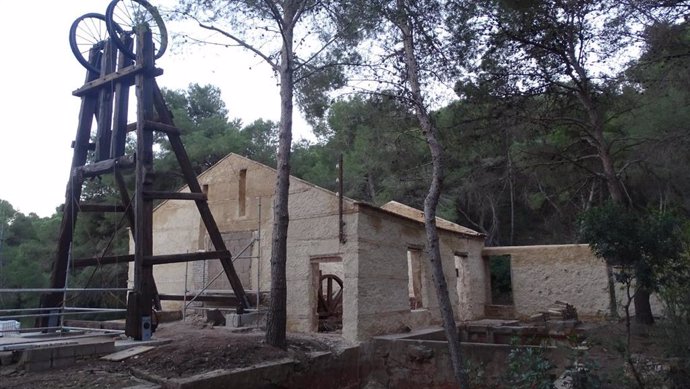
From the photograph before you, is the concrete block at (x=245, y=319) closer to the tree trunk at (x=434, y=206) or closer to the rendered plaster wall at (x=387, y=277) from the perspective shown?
the rendered plaster wall at (x=387, y=277)

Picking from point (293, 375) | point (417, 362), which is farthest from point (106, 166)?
point (417, 362)

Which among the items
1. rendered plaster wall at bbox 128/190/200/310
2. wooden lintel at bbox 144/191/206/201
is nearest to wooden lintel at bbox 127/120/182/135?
→ wooden lintel at bbox 144/191/206/201

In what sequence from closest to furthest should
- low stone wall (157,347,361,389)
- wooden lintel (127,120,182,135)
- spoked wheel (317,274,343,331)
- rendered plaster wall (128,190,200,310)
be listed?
1. low stone wall (157,347,361,389)
2. wooden lintel (127,120,182,135)
3. spoked wheel (317,274,343,331)
4. rendered plaster wall (128,190,200,310)

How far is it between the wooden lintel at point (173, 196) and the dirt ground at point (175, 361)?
280 centimetres

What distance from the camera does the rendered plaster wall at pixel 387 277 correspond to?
11219mm

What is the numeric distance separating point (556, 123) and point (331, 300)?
768 cm

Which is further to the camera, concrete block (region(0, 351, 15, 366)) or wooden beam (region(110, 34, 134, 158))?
wooden beam (region(110, 34, 134, 158))

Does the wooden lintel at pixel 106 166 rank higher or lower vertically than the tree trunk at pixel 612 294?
higher

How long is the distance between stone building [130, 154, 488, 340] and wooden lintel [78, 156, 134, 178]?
4113 millimetres

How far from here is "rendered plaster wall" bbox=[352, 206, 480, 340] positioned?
442 inches

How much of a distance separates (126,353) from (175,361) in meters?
0.94

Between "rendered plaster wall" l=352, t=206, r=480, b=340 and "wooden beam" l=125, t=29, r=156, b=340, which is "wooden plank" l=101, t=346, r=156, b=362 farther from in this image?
"rendered plaster wall" l=352, t=206, r=480, b=340

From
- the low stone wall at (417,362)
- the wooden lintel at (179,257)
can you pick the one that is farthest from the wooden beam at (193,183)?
the low stone wall at (417,362)

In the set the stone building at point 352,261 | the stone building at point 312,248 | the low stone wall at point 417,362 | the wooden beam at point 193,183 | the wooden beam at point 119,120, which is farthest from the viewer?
the stone building at point 352,261
